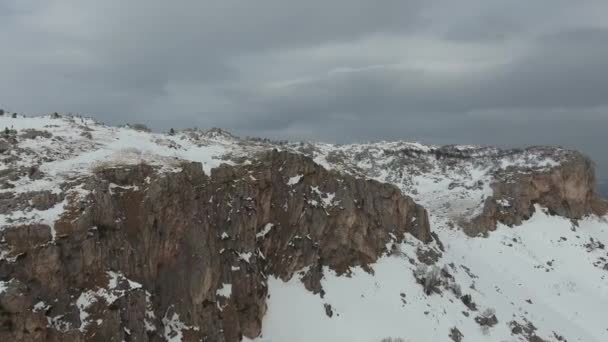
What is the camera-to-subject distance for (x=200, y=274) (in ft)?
122

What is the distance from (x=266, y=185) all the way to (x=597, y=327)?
38608 mm

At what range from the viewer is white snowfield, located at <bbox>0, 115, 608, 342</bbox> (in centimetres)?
4044

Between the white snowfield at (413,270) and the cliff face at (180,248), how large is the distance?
0.95m

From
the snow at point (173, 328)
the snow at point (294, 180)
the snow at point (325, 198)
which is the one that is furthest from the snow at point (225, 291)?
the snow at point (325, 198)

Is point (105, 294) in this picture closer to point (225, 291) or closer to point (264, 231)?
point (225, 291)

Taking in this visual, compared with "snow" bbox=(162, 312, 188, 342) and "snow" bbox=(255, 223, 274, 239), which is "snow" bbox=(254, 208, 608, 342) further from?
"snow" bbox=(162, 312, 188, 342)

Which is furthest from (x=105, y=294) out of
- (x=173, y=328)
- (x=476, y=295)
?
(x=476, y=295)

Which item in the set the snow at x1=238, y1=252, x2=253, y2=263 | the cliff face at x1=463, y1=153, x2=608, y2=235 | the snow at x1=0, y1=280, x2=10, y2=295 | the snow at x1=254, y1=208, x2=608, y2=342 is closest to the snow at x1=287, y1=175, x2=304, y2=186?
the snow at x1=254, y1=208, x2=608, y2=342

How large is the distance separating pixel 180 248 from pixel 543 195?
60.3m

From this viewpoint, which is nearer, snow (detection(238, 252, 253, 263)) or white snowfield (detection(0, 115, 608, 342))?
white snowfield (detection(0, 115, 608, 342))

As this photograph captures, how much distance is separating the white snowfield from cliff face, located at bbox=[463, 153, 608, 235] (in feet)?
5.61

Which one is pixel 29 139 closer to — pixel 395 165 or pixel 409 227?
pixel 409 227

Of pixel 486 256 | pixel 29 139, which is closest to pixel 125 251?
pixel 29 139

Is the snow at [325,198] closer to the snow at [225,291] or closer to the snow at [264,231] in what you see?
the snow at [264,231]
